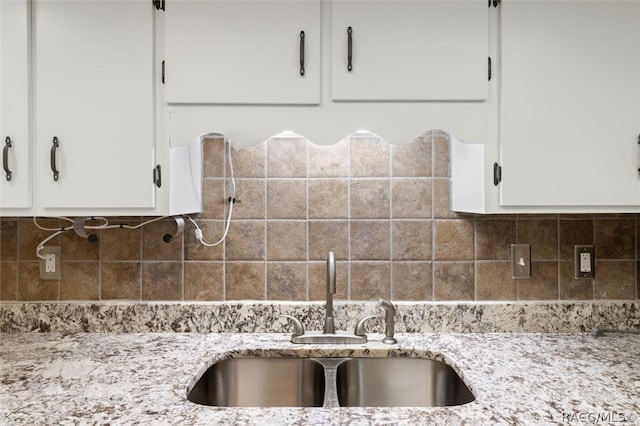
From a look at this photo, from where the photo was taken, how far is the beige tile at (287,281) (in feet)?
5.81

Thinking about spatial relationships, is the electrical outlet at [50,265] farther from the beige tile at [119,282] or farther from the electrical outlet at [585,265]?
the electrical outlet at [585,265]

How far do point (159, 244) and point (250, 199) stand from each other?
387 mm

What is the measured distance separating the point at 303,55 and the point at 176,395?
1.03 metres

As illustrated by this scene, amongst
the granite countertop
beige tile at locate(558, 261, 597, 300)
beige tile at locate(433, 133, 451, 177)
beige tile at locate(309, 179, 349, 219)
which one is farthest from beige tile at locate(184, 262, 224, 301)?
beige tile at locate(558, 261, 597, 300)

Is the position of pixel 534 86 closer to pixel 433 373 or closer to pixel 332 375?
pixel 433 373

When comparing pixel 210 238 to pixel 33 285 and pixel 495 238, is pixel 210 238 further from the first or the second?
pixel 495 238

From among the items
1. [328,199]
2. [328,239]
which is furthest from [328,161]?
[328,239]

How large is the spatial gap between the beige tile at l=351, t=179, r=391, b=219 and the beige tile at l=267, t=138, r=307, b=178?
0.68ft

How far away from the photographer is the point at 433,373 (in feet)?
5.18

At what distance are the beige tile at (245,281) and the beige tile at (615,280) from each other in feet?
4.17

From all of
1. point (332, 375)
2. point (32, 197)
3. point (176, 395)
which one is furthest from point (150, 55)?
point (332, 375)

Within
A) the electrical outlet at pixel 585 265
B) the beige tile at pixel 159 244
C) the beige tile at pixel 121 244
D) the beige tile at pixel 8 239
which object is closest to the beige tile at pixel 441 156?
the electrical outlet at pixel 585 265

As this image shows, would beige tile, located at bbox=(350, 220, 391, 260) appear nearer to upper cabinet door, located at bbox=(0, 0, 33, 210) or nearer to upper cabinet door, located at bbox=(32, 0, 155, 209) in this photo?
upper cabinet door, located at bbox=(32, 0, 155, 209)

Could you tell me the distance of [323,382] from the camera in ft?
5.26
